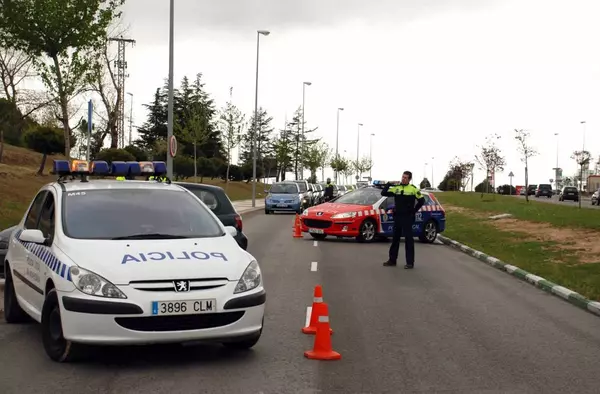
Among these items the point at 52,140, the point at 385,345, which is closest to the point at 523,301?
the point at 385,345

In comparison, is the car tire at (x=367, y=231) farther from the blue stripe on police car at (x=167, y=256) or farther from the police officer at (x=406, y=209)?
the blue stripe on police car at (x=167, y=256)

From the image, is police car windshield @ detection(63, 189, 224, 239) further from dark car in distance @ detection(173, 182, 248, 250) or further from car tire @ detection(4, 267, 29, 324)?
dark car in distance @ detection(173, 182, 248, 250)

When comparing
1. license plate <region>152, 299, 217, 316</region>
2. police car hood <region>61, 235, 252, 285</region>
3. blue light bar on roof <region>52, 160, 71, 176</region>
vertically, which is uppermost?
blue light bar on roof <region>52, 160, 71, 176</region>

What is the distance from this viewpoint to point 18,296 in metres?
8.06

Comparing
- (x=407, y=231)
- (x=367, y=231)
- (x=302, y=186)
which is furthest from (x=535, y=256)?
(x=302, y=186)

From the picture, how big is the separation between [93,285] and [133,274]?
0.33 meters

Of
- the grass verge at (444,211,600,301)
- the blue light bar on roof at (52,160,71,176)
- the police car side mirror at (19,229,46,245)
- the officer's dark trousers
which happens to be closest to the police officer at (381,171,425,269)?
the officer's dark trousers

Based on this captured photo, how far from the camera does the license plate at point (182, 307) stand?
6.12 metres

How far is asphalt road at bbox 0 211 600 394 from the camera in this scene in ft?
19.9

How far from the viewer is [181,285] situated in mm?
6223

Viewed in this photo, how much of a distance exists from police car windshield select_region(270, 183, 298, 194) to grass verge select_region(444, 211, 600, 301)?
1308 cm

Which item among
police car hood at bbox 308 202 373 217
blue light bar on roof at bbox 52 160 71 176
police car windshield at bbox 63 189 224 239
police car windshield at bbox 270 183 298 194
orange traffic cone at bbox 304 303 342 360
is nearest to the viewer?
orange traffic cone at bbox 304 303 342 360

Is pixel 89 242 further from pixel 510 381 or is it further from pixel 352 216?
pixel 352 216

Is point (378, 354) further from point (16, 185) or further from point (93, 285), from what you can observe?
point (16, 185)
